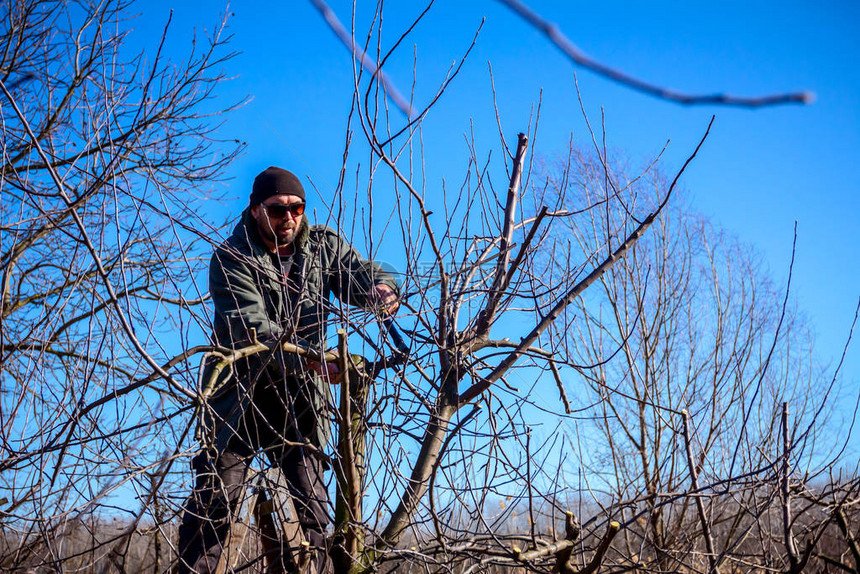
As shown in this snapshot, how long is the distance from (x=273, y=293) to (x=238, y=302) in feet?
0.99

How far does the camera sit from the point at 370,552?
2320mm

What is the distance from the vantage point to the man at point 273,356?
85.4 inches

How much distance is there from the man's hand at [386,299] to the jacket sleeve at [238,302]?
0.38 metres

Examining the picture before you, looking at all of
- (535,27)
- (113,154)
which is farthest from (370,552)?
(535,27)

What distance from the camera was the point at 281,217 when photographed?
275 centimetres

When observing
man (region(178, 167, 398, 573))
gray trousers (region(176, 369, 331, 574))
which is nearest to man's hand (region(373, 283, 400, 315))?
man (region(178, 167, 398, 573))

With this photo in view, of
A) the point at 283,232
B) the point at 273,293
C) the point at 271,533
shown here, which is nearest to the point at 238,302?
the point at 273,293

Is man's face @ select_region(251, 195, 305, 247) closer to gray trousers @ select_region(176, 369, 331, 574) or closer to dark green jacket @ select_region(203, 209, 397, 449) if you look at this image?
dark green jacket @ select_region(203, 209, 397, 449)

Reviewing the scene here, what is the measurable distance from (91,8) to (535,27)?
5379 mm

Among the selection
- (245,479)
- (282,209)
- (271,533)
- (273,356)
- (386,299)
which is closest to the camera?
(273,356)

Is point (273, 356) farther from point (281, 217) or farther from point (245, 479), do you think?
point (281, 217)

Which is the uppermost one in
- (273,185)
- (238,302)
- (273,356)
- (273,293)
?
(273,185)

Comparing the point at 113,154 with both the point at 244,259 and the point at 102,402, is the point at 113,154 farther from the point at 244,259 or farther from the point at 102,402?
the point at 102,402

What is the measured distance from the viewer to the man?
2.17 meters
